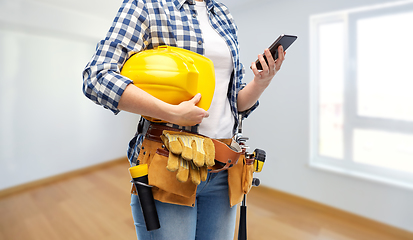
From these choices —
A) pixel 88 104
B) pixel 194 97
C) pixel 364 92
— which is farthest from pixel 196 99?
pixel 88 104

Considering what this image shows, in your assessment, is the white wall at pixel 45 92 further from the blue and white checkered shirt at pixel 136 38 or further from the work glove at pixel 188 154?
the work glove at pixel 188 154

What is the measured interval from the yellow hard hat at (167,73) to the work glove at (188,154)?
0.09 m

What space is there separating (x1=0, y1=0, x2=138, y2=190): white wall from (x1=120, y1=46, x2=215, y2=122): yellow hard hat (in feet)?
8.82

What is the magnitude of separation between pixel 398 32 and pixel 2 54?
12.9ft

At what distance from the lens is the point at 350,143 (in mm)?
2289

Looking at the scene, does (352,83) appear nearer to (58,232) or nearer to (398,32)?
(398,32)

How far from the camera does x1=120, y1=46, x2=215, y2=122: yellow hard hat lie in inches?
22.7

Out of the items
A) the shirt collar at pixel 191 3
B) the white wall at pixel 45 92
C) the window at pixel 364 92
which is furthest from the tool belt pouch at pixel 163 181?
the white wall at pixel 45 92

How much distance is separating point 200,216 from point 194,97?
369mm

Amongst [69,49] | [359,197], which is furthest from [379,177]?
[69,49]

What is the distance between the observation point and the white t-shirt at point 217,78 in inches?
28.3

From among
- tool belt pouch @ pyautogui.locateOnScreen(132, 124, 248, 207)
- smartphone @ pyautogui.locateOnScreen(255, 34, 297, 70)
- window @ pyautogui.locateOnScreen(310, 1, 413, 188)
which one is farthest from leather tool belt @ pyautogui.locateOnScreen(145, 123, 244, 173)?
window @ pyautogui.locateOnScreen(310, 1, 413, 188)

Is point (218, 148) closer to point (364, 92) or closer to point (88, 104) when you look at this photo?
point (364, 92)

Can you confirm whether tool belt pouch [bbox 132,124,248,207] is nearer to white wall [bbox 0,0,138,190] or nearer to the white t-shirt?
the white t-shirt
